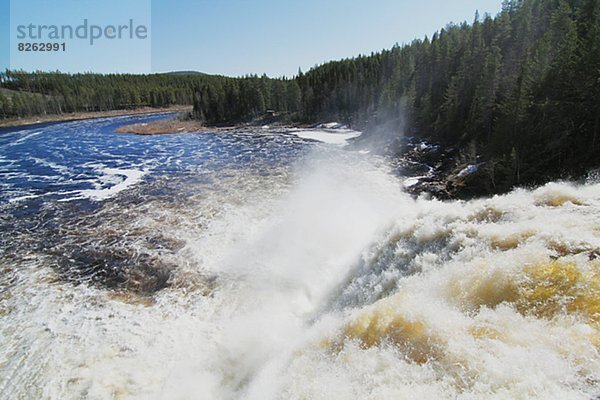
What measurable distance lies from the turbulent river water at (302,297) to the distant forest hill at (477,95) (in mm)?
11265

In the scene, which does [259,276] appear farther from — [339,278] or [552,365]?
[552,365]

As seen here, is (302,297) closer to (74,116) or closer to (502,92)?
(502,92)

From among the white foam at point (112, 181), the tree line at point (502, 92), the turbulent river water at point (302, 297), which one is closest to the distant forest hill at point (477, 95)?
the tree line at point (502, 92)

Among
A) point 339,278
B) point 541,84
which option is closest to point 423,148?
point 541,84

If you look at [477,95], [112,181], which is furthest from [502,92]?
[112,181]

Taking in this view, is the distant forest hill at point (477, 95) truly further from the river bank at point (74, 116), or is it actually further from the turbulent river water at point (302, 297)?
the turbulent river water at point (302, 297)

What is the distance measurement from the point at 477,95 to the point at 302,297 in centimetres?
4005

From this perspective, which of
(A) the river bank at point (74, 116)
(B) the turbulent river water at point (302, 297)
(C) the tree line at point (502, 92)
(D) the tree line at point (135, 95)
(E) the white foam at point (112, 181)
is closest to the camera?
(B) the turbulent river water at point (302, 297)

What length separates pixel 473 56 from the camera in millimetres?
51656

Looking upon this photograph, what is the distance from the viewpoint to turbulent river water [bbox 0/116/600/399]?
6902mm

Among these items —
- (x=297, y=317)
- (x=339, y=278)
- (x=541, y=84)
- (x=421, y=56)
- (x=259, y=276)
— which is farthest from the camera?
(x=421, y=56)

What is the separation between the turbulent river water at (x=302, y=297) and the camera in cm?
690

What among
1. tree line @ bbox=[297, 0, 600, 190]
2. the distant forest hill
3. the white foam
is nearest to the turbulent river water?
the white foam

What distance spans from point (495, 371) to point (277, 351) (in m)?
7.67
